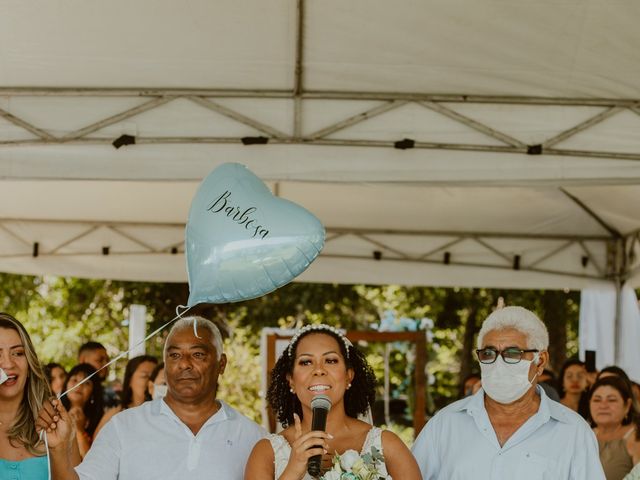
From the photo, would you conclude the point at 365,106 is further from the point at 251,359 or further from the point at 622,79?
the point at 251,359

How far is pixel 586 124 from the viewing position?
5621 mm

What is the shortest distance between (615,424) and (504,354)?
239 cm

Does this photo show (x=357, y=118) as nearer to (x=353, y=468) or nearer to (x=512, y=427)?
(x=512, y=427)

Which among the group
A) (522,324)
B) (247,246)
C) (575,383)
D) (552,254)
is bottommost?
(575,383)

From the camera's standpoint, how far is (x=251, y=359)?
16.2 meters

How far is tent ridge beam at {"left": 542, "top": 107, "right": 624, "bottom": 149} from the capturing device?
5617 millimetres

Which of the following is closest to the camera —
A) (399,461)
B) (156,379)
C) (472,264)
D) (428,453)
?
(399,461)

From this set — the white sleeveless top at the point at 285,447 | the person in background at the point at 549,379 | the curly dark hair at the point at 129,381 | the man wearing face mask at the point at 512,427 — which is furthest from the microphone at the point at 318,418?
the person in background at the point at 549,379

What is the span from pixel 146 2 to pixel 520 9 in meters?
1.85

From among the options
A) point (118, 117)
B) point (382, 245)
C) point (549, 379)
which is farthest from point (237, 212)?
point (382, 245)

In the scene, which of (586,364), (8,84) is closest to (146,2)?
(8,84)

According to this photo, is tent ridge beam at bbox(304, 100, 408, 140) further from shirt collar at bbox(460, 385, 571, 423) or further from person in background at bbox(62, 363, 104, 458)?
shirt collar at bbox(460, 385, 571, 423)

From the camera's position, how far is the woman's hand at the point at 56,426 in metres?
3.02

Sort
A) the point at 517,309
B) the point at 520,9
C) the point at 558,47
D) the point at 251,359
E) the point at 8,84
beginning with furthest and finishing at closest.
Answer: the point at 251,359 → the point at 8,84 → the point at 558,47 → the point at 520,9 → the point at 517,309
